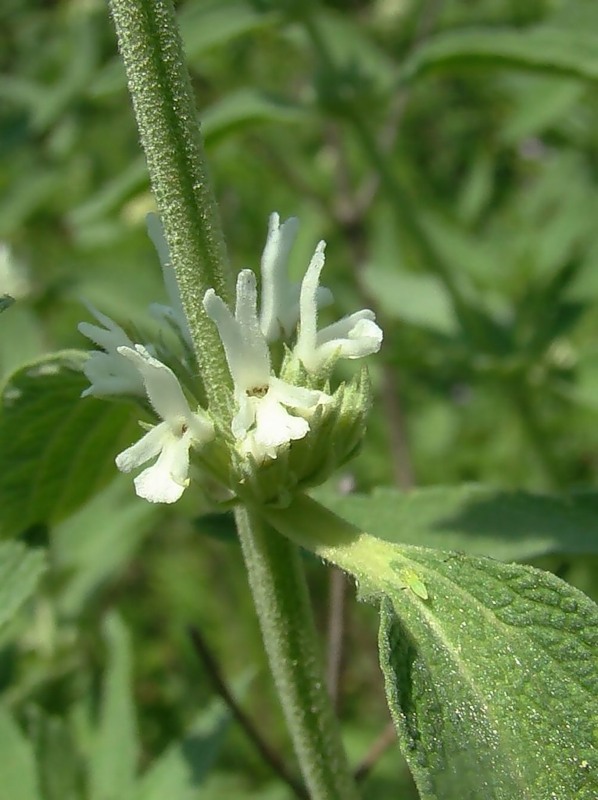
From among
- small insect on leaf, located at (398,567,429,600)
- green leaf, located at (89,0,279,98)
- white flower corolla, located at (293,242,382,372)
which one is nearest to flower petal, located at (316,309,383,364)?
white flower corolla, located at (293,242,382,372)

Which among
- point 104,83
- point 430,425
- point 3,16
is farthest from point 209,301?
point 3,16

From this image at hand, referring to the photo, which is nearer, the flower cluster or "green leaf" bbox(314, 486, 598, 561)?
the flower cluster

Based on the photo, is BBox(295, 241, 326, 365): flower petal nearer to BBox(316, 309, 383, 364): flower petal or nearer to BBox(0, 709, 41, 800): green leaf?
BBox(316, 309, 383, 364): flower petal

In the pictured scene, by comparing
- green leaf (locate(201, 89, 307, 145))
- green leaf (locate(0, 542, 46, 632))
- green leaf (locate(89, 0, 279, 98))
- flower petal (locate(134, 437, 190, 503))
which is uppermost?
green leaf (locate(89, 0, 279, 98))

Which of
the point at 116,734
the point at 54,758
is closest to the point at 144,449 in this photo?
the point at 54,758

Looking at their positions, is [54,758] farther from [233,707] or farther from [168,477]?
[168,477]

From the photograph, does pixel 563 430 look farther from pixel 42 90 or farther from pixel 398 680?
pixel 398 680
